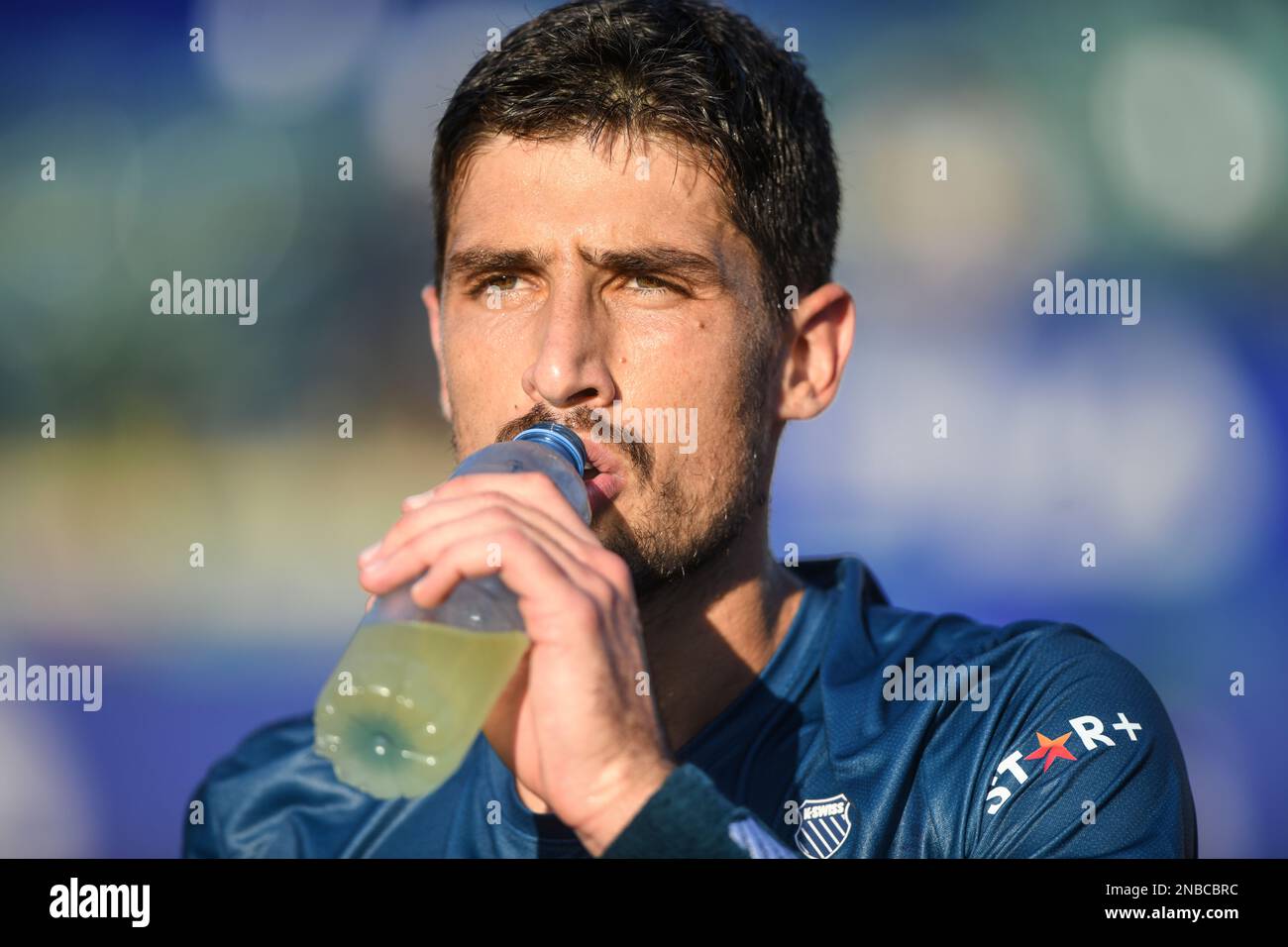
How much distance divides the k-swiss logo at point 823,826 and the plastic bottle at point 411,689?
2.76 feet

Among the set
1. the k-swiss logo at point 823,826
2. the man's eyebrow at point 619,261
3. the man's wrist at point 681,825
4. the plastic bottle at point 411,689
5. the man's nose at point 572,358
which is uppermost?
the man's eyebrow at point 619,261

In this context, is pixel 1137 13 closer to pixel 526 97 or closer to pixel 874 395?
pixel 874 395

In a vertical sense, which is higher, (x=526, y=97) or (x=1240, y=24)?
(x=1240, y=24)

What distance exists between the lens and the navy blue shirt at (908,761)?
2.17m

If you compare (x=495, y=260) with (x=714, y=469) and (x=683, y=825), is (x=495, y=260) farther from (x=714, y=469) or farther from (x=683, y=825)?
(x=683, y=825)

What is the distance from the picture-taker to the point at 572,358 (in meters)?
2.13

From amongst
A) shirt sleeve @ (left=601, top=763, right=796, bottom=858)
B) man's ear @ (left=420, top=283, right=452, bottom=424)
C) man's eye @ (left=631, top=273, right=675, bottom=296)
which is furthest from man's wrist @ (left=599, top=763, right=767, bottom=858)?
man's ear @ (left=420, top=283, right=452, bottom=424)

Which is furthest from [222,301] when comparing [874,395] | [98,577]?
[874,395]

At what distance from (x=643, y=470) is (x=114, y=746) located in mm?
2993

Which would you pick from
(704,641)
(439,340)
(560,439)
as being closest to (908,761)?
(704,641)

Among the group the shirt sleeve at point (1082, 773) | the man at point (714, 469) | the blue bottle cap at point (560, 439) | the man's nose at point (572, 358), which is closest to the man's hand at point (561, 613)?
the man at point (714, 469)

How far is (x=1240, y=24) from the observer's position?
4.52m

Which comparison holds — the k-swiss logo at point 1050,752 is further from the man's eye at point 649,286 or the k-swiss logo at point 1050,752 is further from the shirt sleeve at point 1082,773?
Answer: the man's eye at point 649,286
